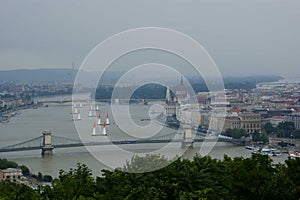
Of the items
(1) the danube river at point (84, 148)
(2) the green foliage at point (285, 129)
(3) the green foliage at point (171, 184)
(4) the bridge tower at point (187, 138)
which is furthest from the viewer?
(2) the green foliage at point (285, 129)

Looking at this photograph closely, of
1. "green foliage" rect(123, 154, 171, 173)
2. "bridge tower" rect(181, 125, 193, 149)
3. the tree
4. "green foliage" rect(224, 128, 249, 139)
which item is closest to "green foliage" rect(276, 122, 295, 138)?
the tree

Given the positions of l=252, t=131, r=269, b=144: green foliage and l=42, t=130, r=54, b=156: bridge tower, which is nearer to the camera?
l=42, t=130, r=54, b=156: bridge tower

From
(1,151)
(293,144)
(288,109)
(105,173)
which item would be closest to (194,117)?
(1,151)

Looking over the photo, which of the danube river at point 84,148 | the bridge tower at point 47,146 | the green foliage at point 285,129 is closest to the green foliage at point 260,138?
the danube river at point 84,148

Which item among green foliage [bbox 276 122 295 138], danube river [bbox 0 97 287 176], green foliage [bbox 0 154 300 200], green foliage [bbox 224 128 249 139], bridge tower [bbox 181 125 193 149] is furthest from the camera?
green foliage [bbox 276 122 295 138]

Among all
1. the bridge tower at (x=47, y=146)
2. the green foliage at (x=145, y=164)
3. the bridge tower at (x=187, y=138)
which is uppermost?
the green foliage at (x=145, y=164)

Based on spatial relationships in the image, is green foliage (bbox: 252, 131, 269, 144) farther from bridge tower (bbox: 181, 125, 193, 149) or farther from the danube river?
bridge tower (bbox: 181, 125, 193, 149)

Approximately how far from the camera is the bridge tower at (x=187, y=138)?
237 inches

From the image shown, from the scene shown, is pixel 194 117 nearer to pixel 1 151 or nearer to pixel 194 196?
pixel 1 151

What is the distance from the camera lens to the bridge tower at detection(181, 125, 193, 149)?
6.03 meters

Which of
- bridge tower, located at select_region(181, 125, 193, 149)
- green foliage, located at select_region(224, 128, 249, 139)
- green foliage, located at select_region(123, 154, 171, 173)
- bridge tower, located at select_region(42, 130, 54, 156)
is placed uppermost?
green foliage, located at select_region(123, 154, 171, 173)

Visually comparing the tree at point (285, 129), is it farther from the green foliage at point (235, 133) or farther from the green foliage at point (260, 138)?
the green foliage at point (235, 133)

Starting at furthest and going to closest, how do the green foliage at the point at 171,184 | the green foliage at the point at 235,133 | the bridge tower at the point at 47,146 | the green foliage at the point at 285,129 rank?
the green foliage at the point at 285,129
the green foliage at the point at 235,133
the bridge tower at the point at 47,146
the green foliage at the point at 171,184

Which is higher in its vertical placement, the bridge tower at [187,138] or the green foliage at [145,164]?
the green foliage at [145,164]
